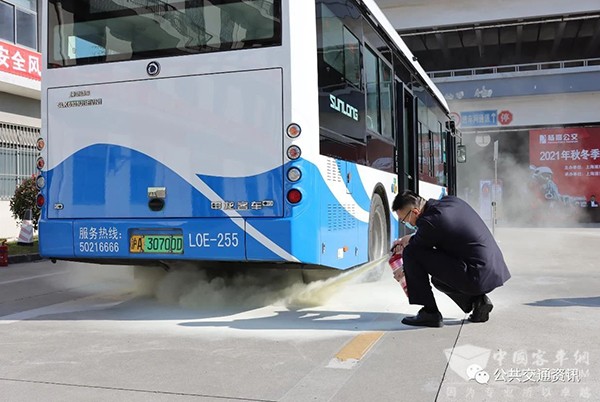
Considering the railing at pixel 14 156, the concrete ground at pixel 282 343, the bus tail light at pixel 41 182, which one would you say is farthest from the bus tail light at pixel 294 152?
the railing at pixel 14 156

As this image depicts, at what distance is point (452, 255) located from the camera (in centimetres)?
523

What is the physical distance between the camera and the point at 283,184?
5.50 m

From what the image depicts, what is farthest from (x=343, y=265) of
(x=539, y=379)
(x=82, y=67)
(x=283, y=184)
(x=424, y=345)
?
Result: (x=82, y=67)

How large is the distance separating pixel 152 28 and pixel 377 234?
376cm

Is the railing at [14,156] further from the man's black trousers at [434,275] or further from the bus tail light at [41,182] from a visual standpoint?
the man's black trousers at [434,275]

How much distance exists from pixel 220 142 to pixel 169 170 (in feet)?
1.93

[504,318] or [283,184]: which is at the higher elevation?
[283,184]

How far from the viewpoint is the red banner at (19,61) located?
15820 mm

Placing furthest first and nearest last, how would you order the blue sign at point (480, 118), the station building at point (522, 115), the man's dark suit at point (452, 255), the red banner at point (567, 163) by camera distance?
the blue sign at point (480, 118) < the red banner at point (567, 163) < the station building at point (522, 115) < the man's dark suit at point (452, 255)

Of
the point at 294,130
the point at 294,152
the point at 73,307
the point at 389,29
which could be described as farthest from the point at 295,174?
the point at 389,29

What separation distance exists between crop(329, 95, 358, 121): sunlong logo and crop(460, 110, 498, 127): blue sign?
20.5 meters

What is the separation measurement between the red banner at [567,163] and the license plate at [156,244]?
74.7ft

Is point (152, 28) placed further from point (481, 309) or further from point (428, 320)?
point (481, 309)

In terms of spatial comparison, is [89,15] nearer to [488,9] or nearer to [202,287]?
[202,287]
